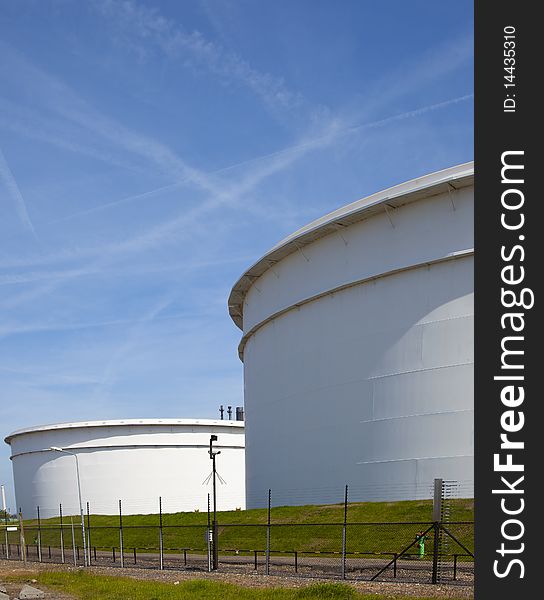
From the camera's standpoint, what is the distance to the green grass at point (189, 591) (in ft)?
57.0

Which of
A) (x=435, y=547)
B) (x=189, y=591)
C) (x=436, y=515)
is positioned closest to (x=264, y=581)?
(x=189, y=591)

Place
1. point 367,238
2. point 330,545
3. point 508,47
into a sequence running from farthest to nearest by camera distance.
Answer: point 367,238 < point 330,545 < point 508,47

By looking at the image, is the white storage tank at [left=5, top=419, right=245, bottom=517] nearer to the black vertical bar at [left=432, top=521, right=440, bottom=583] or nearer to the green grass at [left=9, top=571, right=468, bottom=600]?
the green grass at [left=9, top=571, right=468, bottom=600]

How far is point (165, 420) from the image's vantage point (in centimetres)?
6906

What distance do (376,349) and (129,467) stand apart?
41.0 m

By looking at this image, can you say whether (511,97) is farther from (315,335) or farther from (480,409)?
(315,335)

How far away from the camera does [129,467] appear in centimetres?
6812

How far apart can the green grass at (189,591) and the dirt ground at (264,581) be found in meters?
0.83

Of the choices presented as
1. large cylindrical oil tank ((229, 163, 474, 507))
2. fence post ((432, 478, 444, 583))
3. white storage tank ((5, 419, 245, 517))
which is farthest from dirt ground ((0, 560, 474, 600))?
white storage tank ((5, 419, 245, 517))

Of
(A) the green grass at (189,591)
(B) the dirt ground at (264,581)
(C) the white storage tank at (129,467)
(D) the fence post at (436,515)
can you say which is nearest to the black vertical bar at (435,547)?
(D) the fence post at (436,515)

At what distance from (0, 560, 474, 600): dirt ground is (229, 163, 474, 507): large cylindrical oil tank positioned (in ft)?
31.5

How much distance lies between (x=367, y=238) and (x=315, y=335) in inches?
210

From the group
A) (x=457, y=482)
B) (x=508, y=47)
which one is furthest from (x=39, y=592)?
(x=508, y=47)

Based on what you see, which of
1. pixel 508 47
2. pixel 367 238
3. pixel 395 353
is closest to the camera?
pixel 508 47
